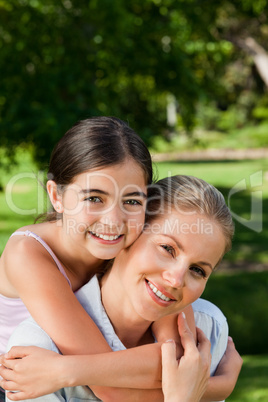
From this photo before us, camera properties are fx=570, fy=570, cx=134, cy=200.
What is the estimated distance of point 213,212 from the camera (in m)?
2.20

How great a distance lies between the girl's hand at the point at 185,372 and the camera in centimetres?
205

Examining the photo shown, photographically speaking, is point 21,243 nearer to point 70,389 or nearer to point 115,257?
point 115,257

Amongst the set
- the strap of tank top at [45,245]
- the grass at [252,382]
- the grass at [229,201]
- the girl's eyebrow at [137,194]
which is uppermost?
the girl's eyebrow at [137,194]

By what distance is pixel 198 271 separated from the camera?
85.0 inches

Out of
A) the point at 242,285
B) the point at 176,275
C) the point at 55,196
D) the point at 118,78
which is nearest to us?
the point at 176,275

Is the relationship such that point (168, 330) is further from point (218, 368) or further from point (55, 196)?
point (55, 196)

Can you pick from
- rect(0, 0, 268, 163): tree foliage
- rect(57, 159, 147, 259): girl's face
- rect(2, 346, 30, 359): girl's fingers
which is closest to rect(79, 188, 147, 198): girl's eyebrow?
rect(57, 159, 147, 259): girl's face

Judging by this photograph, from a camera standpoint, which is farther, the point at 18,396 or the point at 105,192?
the point at 105,192

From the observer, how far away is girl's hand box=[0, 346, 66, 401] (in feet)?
6.38

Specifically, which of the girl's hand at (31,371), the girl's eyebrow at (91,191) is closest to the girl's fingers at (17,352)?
the girl's hand at (31,371)

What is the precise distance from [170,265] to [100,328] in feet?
1.25

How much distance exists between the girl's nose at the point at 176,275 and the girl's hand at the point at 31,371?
1.55ft

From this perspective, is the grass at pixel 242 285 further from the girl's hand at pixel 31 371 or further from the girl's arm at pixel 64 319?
the girl's hand at pixel 31 371

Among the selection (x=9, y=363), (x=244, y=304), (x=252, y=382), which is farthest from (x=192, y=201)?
(x=244, y=304)
